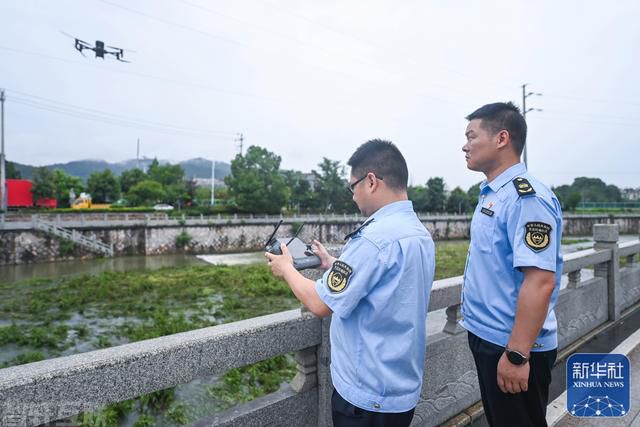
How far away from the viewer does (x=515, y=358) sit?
156 cm

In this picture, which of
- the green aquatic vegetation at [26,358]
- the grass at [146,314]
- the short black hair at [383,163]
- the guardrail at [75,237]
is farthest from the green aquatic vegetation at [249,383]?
the guardrail at [75,237]

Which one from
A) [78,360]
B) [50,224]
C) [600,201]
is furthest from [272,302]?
[600,201]

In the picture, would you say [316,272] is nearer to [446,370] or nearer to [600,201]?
[446,370]

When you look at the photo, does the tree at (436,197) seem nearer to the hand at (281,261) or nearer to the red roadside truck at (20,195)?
the red roadside truck at (20,195)

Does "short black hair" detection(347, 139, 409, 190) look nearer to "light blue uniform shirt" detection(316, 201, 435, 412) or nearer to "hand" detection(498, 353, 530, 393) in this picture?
"light blue uniform shirt" detection(316, 201, 435, 412)

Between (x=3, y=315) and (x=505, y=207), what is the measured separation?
13681 mm

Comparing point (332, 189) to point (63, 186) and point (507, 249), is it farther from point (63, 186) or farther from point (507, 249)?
point (507, 249)

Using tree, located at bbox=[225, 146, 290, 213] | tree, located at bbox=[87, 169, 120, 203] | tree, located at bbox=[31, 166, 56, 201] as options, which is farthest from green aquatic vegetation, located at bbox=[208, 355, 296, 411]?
tree, located at bbox=[87, 169, 120, 203]

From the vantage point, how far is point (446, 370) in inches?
104

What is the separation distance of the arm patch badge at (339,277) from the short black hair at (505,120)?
107cm

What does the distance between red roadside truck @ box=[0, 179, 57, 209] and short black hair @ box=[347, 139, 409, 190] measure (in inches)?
1707

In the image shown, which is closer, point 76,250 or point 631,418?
point 631,418

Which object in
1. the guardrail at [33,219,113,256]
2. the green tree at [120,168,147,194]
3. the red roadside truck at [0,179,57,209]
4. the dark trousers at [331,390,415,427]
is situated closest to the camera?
the dark trousers at [331,390,415,427]

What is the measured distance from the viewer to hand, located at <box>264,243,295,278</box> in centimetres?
155
